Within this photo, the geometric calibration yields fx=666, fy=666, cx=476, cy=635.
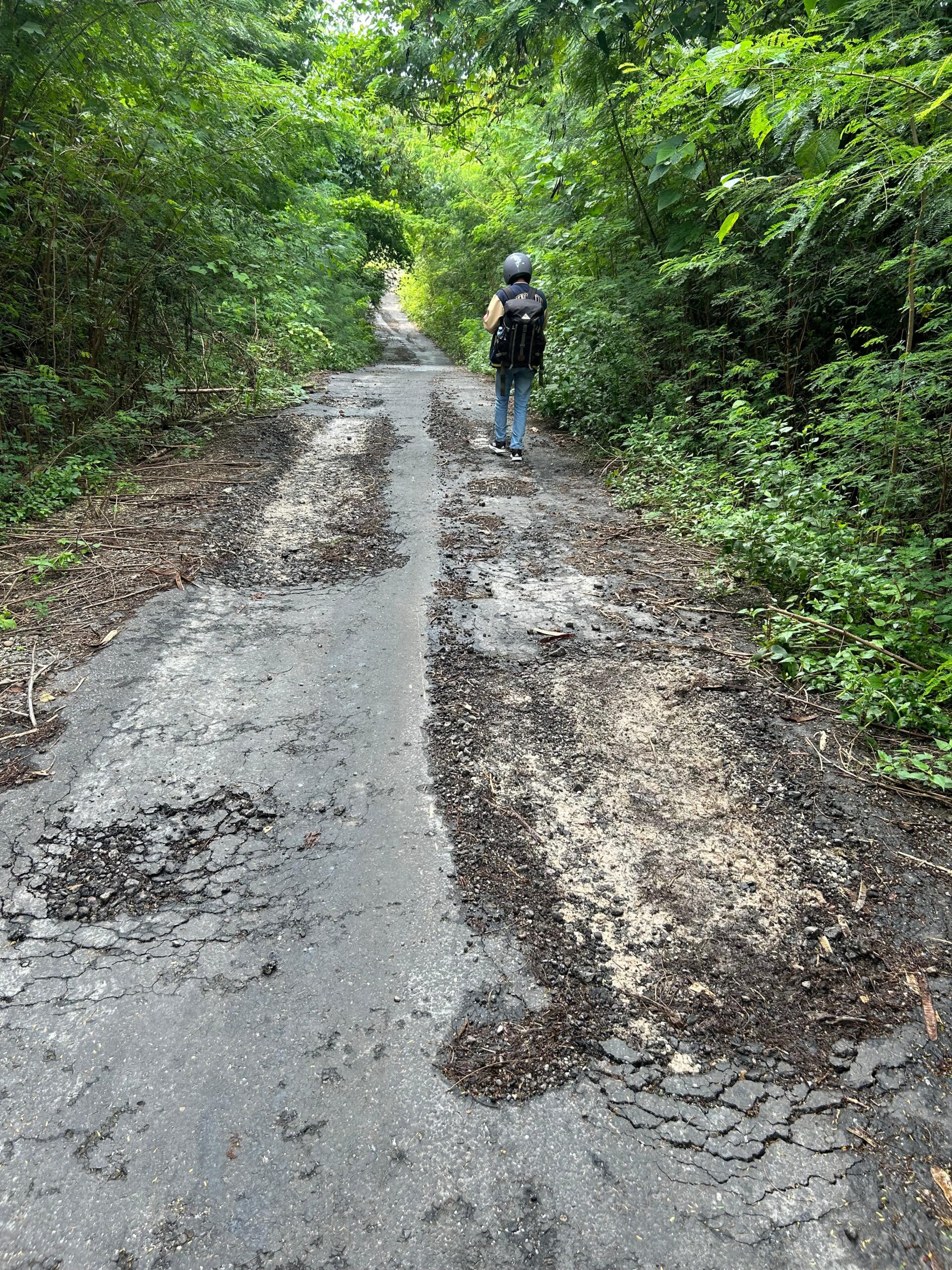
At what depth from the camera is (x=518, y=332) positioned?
22.5 feet

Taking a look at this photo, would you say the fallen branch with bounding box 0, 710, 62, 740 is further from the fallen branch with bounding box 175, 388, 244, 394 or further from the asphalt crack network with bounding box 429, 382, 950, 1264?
the fallen branch with bounding box 175, 388, 244, 394

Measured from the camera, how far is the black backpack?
6832 millimetres

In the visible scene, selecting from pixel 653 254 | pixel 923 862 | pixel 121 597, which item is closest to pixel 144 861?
pixel 121 597

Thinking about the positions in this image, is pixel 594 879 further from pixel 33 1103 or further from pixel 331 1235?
pixel 33 1103

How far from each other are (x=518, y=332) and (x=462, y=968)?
6407 millimetres

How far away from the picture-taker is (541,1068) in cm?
171

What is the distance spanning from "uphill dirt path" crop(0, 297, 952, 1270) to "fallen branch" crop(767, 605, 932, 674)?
406mm

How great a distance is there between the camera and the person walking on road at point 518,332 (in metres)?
6.85

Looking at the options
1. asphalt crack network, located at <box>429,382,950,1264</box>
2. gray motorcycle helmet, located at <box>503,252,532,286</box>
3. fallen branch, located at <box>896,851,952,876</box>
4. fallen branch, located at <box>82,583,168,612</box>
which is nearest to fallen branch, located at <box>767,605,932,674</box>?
asphalt crack network, located at <box>429,382,950,1264</box>

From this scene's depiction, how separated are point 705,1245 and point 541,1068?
1.55 ft

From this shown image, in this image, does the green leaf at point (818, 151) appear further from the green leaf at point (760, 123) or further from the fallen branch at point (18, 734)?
the fallen branch at point (18, 734)

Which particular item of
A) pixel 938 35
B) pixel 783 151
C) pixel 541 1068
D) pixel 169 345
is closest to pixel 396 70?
pixel 169 345

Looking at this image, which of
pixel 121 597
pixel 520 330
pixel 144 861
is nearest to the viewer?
pixel 144 861

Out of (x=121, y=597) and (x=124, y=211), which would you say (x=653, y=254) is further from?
(x=121, y=597)
